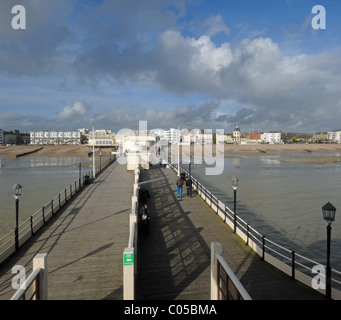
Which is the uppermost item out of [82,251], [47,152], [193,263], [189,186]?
[47,152]

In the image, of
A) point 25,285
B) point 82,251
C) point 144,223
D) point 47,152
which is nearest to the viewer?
point 25,285

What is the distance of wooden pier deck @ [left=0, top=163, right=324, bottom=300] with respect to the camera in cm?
671

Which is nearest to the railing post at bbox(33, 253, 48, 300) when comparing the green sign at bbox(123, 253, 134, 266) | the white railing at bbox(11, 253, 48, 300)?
the white railing at bbox(11, 253, 48, 300)

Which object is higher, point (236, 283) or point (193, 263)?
point (236, 283)

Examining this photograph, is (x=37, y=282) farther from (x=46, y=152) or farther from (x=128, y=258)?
(x=46, y=152)

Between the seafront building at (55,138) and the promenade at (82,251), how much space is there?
181 meters

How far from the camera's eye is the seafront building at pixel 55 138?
599ft

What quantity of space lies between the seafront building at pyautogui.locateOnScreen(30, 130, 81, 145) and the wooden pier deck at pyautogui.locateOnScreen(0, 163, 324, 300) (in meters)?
182

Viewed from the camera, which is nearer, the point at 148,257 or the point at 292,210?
the point at 148,257

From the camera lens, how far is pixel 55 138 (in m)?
190

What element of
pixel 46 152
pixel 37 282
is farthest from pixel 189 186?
pixel 46 152

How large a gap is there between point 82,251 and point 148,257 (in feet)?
7.37

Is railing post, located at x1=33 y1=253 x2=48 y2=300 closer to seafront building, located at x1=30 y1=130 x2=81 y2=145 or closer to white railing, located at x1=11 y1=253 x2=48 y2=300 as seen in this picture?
white railing, located at x1=11 y1=253 x2=48 y2=300

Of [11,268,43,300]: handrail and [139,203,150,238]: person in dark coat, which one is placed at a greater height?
[11,268,43,300]: handrail
